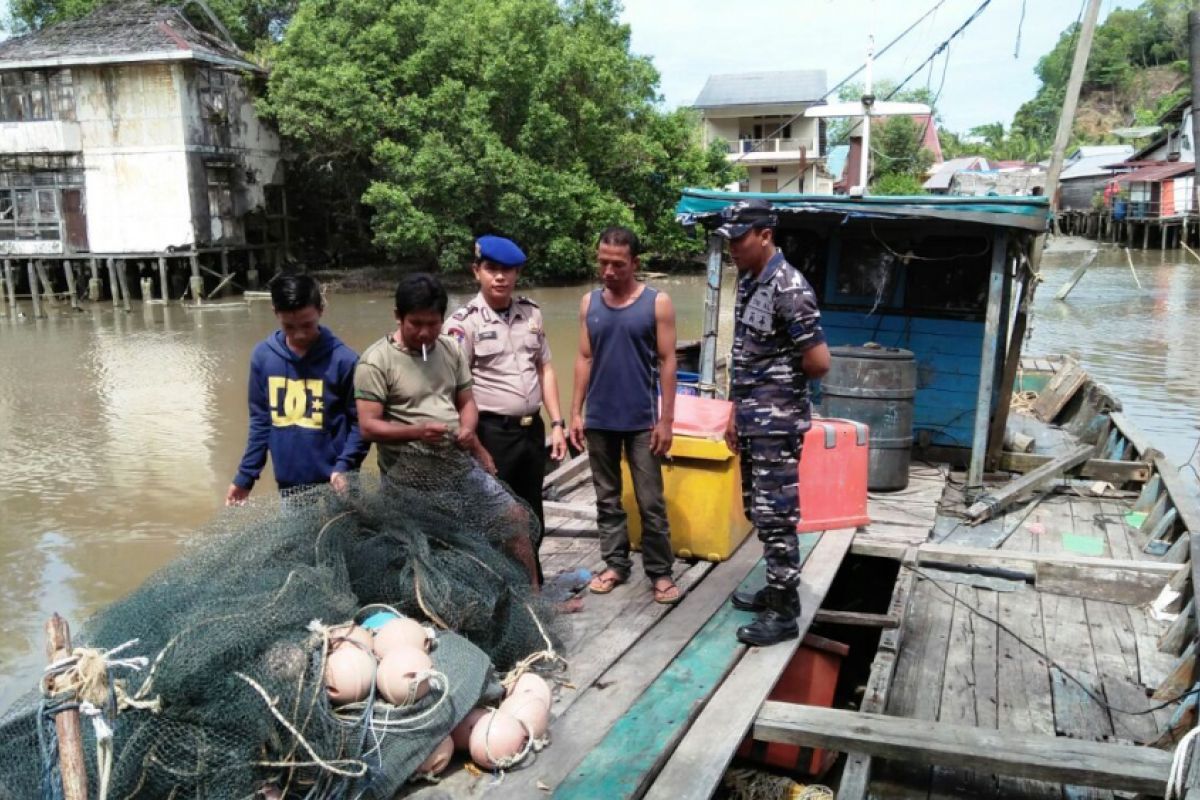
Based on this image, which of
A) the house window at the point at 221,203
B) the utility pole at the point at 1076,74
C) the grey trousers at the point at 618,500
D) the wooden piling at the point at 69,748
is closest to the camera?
the wooden piling at the point at 69,748

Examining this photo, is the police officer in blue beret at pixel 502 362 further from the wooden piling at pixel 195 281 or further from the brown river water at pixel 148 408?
the wooden piling at pixel 195 281

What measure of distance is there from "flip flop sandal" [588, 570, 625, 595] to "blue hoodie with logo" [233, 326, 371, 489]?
127cm

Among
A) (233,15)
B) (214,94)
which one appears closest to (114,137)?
(214,94)

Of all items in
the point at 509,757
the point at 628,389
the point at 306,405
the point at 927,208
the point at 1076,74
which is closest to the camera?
the point at 509,757

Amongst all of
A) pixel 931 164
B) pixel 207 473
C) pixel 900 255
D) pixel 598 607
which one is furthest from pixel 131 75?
pixel 931 164

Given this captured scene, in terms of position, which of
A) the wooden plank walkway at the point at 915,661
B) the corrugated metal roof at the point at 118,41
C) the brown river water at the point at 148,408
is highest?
the corrugated metal roof at the point at 118,41

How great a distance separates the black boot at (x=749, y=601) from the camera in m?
4.24

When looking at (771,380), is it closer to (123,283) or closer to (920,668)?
(920,668)

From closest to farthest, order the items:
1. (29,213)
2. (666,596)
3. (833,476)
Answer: (666,596) < (833,476) < (29,213)

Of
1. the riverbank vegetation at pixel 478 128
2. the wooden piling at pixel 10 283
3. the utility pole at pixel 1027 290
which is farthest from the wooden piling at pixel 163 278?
the utility pole at pixel 1027 290

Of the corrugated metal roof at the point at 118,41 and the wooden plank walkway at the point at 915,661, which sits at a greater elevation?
the corrugated metal roof at the point at 118,41

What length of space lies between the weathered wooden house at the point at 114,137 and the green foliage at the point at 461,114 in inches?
90.4

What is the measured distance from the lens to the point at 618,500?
4.66 m

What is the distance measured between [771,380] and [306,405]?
1916 mm
